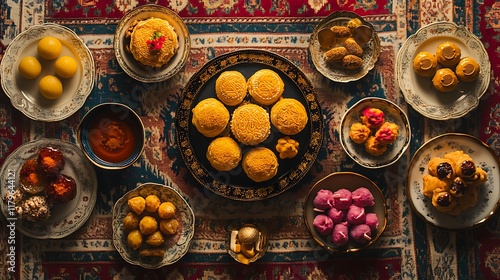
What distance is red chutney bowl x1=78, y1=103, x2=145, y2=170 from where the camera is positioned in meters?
2.83

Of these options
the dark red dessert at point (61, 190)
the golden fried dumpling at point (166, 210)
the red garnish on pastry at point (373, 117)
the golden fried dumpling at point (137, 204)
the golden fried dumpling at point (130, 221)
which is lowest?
the golden fried dumpling at point (130, 221)

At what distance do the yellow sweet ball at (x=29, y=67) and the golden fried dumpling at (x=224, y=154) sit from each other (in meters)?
1.00

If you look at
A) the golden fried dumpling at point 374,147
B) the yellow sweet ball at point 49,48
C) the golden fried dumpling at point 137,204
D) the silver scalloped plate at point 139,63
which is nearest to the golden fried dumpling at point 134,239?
the golden fried dumpling at point 137,204

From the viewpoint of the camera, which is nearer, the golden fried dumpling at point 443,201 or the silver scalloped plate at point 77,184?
the golden fried dumpling at point 443,201

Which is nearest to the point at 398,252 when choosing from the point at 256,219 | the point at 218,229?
the point at 256,219

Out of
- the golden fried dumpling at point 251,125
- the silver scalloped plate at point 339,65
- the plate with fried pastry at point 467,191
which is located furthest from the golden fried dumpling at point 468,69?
the golden fried dumpling at point 251,125

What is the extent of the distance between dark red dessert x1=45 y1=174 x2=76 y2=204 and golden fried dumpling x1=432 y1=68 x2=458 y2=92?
199cm

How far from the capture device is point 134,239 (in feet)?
9.17

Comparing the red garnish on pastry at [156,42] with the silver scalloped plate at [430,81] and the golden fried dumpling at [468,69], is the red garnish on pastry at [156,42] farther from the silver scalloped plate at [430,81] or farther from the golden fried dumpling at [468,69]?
the golden fried dumpling at [468,69]

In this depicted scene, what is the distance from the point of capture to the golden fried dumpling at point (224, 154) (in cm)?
277

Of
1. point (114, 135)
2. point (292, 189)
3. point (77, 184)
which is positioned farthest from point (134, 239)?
point (292, 189)

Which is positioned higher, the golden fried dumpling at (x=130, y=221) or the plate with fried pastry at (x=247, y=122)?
the plate with fried pastry at (x=247, y=122)

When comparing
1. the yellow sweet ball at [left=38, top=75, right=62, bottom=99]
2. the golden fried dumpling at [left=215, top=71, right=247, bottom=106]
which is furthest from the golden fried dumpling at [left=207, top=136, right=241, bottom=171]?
the yellow sweet ball at [left=38, top=75, right=62, bottom=99]

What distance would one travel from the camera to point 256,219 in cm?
296
